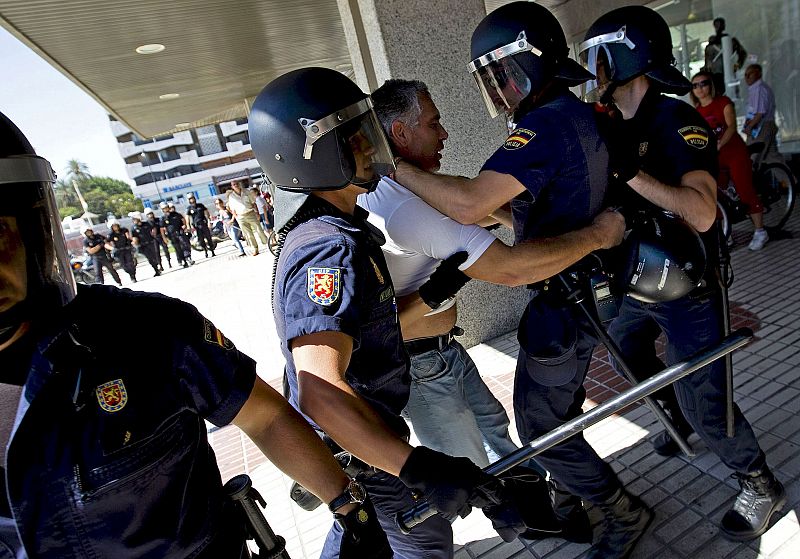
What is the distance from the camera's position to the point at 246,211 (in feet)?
46.7

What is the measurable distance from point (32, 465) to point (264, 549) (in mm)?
600

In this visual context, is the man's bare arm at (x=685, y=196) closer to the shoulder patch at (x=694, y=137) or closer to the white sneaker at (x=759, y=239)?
the shoulder patch at (x=694, y=137)

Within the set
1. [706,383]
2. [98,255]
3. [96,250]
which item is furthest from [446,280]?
[98,255]

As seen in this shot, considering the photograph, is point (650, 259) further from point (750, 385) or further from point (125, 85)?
point (125, 85)

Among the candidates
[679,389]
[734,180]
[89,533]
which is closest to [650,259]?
[679,389]

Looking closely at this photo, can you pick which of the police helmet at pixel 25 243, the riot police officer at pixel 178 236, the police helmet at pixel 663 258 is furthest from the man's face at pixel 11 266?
the riot police officer at pixel 178 236

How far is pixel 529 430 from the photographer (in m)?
2.11

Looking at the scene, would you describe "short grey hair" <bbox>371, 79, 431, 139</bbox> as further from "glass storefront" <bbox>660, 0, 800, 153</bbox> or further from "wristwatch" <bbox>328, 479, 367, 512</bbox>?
"glass storefront" <bbox>660, 0, 800, 153</bbox>

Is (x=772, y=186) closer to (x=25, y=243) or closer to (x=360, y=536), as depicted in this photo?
(x=360, y=536)

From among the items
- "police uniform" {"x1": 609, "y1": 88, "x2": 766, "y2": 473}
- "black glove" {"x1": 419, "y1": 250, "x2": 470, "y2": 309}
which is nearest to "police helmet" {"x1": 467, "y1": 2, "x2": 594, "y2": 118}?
"police uniform" {"x1": 609, "y1": 88, "x2": 766, "y2": 473}

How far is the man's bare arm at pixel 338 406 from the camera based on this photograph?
127 cm

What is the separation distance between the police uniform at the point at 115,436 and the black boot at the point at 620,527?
62.6 inches

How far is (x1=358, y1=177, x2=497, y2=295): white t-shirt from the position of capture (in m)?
1.76

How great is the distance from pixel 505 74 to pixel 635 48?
1.76 feet
